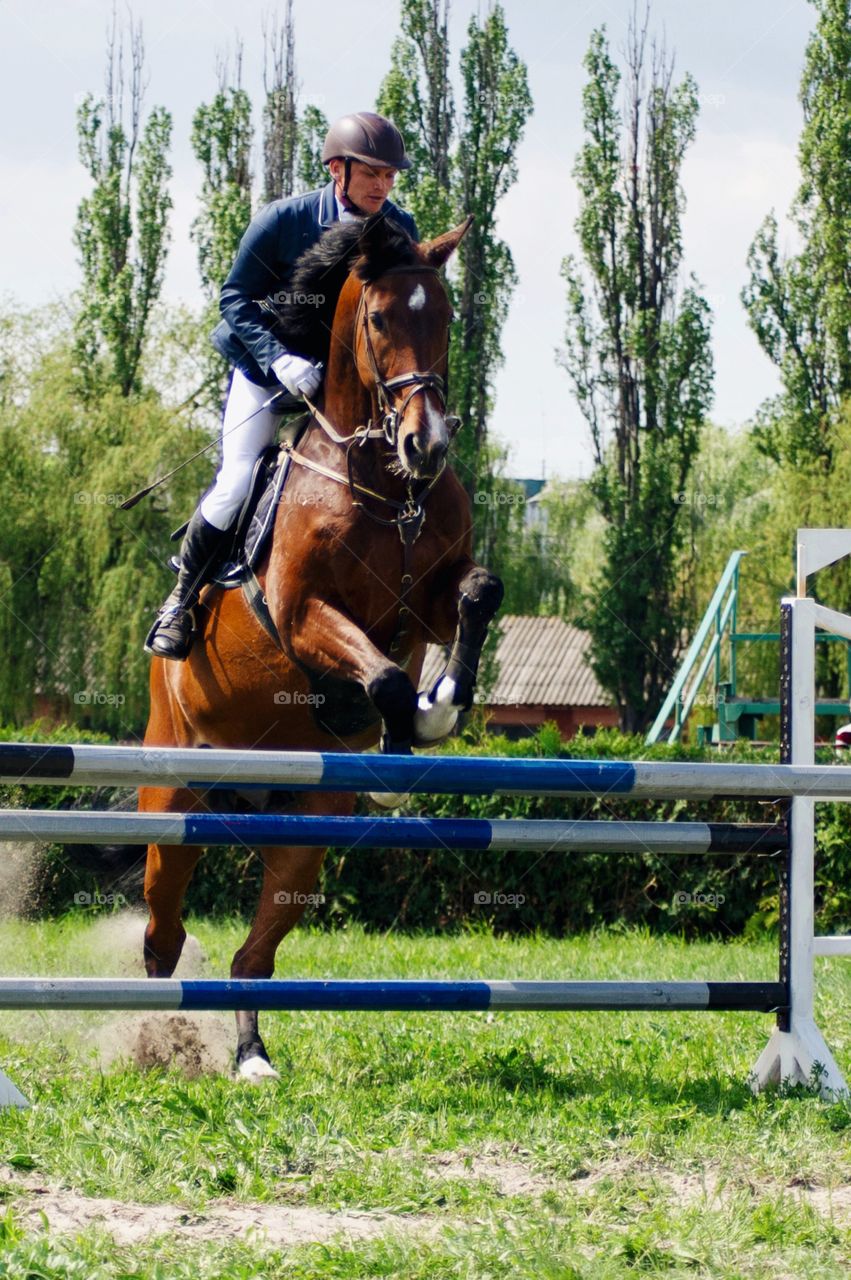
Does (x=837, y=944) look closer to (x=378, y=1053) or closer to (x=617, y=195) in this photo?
(x=378, y=1053)

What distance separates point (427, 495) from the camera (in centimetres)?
441

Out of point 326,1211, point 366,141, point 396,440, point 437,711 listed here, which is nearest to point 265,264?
point 366,141

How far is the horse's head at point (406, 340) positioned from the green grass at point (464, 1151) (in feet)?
6.05

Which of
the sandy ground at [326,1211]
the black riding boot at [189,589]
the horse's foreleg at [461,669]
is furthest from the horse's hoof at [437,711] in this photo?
the sandy ground at [326,1211]

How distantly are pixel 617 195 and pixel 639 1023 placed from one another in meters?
23.6

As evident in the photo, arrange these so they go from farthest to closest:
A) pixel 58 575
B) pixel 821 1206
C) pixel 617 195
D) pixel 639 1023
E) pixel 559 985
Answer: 1. pixel 617 195
2. pixel 58 575
3. pixel 639 1023
4. pixel 559 985
5. pixel 821 1206

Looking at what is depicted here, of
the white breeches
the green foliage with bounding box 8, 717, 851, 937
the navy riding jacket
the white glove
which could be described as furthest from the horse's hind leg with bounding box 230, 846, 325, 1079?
the green foliage with bounding box 8, 717, 851, 937

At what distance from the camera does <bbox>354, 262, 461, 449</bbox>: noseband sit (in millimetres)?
4152

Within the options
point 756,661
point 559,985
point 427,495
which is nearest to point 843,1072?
point 559,985

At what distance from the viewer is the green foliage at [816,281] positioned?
23.9 meters

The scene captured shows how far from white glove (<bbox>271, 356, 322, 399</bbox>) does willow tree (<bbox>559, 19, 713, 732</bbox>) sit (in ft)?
68.7

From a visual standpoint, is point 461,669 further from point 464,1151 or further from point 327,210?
point 327,210

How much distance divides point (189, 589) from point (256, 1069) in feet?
5.93

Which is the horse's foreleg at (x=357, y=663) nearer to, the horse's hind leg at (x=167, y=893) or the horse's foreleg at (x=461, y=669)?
the horse's foreleg at (x=461, y=669)
